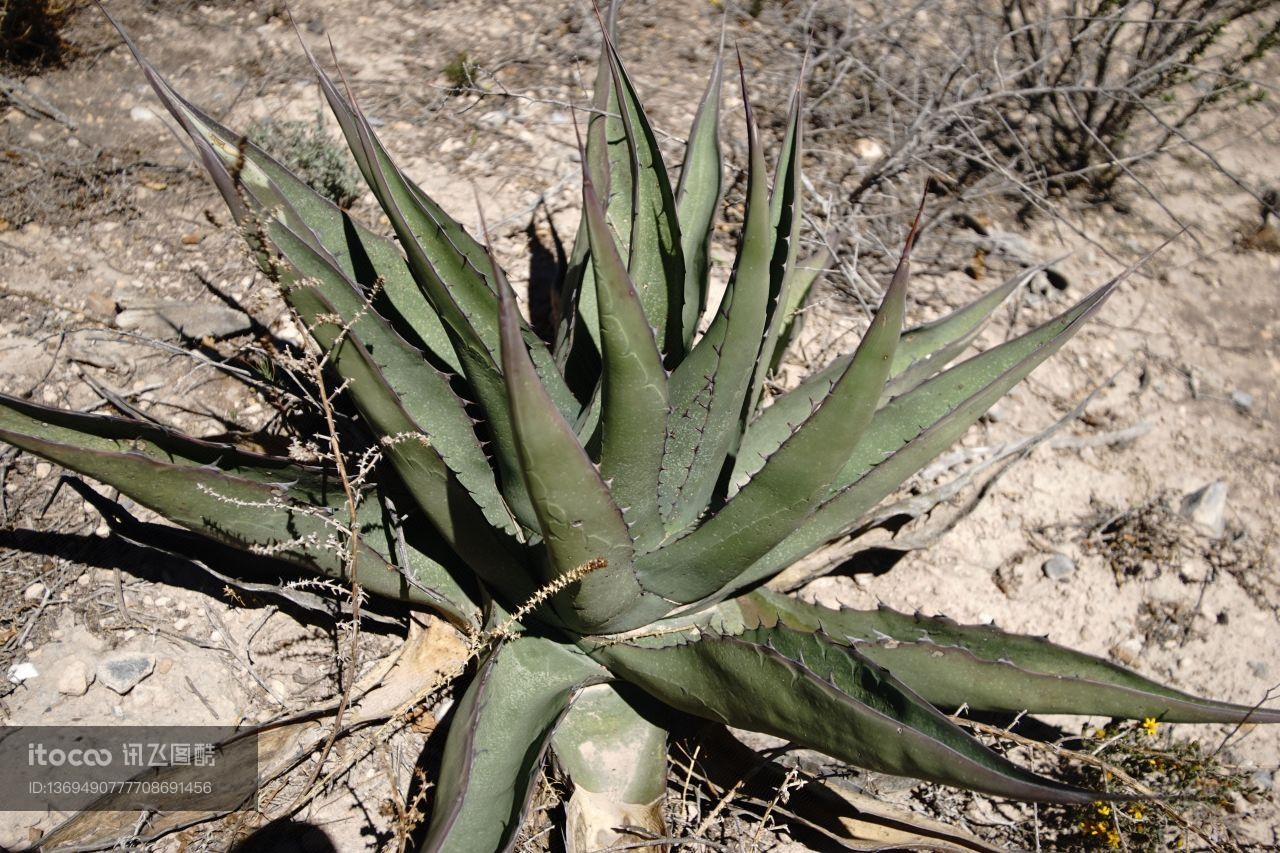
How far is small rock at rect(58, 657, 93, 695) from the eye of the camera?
194 centimetres

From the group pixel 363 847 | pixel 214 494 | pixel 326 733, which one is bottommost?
pixel 363 847

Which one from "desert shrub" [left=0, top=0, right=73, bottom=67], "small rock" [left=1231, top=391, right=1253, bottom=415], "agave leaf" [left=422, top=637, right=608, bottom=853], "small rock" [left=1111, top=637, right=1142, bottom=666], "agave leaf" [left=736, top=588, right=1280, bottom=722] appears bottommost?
"small rock" [left=1111, top=637, right=1142, bottom=666]

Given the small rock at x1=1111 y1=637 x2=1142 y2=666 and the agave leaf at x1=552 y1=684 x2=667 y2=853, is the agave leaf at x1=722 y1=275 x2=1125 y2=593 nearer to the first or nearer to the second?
the agave leaf at x1=552 y1=684 x2=667 y2=853

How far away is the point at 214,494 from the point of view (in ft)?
5.06

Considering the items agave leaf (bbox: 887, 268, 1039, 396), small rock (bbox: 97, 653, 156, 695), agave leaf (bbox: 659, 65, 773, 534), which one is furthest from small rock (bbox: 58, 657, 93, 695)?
agave leaf (bbox: 887, 268, 1039, 396)

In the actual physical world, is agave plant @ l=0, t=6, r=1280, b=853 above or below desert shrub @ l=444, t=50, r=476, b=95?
below

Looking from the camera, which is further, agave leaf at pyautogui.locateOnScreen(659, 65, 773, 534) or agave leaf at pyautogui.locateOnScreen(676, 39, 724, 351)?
agave leaf at pyautogui.locateOnScreen(676, 39, 724, 351)

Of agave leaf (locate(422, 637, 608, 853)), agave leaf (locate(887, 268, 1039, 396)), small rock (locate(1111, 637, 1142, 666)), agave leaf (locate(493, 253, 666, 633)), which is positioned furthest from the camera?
small rock (locate(1111, 637, 1142, 666))

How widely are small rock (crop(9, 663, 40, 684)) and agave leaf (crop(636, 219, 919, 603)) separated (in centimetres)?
136

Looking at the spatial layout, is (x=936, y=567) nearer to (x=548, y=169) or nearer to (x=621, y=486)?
(x=621, y=486)

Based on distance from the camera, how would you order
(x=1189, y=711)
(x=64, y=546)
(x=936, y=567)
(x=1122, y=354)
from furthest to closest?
(x=1122, y=354) → (x=936, y=567) → (x=64, y=546) → (x=1189, y=711)

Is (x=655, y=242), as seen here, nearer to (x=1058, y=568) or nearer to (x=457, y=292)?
(x=457, y=292)

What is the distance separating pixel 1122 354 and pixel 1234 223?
3.16ft

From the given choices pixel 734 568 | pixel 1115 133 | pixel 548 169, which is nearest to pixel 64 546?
pixel 734 568
